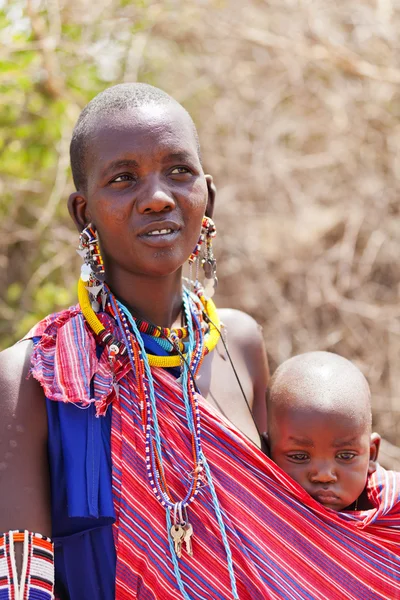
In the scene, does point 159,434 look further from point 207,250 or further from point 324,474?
point 207,250

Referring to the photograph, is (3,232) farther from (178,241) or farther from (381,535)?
(381,535)

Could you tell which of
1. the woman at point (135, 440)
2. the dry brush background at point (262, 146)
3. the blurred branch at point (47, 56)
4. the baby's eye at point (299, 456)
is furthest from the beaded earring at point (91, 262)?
the blurred branch at point (47, 56)

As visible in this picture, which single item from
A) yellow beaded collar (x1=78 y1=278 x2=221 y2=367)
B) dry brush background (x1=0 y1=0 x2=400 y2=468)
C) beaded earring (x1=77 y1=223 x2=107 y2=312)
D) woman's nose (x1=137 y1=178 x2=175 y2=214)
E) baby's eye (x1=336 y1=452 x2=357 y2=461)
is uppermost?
dry brush background (x1=0 y1=0 x2=400 y2=468)

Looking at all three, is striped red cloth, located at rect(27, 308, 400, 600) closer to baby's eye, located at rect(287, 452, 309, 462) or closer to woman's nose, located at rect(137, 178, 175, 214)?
baby's eye, located at rect(287, 452, 309, 462)

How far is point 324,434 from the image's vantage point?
1.85 m

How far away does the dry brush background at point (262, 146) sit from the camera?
430 cm

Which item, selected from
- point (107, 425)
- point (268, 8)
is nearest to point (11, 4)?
point (268, 8)

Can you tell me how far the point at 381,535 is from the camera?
6.06 ft

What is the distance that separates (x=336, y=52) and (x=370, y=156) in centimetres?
69

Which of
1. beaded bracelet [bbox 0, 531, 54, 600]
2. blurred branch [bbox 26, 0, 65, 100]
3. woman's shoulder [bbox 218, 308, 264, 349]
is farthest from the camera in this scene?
blurred branch [bbox 26, 0, 65, 100]

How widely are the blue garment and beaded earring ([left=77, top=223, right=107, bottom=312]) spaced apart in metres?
0.29

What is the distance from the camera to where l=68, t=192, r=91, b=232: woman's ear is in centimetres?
180

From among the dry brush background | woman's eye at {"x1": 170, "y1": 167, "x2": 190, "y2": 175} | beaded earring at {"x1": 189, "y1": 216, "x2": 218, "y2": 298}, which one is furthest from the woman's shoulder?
the dry brush background

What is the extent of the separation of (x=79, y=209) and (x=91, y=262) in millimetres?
131
